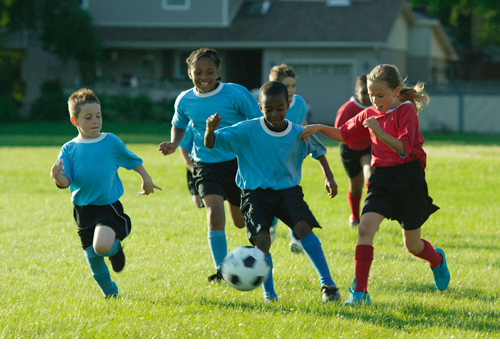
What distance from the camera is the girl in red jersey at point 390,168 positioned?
4852 mm

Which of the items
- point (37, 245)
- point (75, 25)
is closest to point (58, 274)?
point (37, 245)

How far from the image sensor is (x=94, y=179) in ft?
16.3

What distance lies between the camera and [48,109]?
3130 cm

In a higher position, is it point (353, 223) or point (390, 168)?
point (390, 168)

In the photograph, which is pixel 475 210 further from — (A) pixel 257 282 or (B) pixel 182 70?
(B) pixel 182 70

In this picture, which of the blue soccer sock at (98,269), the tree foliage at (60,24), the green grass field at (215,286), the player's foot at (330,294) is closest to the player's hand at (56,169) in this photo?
the blue soccer sock at (98,269)

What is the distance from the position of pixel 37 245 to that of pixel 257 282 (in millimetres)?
3509

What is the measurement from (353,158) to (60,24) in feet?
81.1

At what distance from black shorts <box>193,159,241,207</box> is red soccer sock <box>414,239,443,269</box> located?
1747mm

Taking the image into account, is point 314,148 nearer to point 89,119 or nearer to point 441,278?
point 441,278

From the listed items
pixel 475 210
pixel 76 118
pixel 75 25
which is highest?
pixel 75 25

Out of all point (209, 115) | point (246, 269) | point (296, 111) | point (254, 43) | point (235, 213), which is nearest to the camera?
point (246, 269)

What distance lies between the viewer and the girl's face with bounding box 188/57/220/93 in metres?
5.57

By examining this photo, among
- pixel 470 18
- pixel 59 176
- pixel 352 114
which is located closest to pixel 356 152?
pixel 352 114
